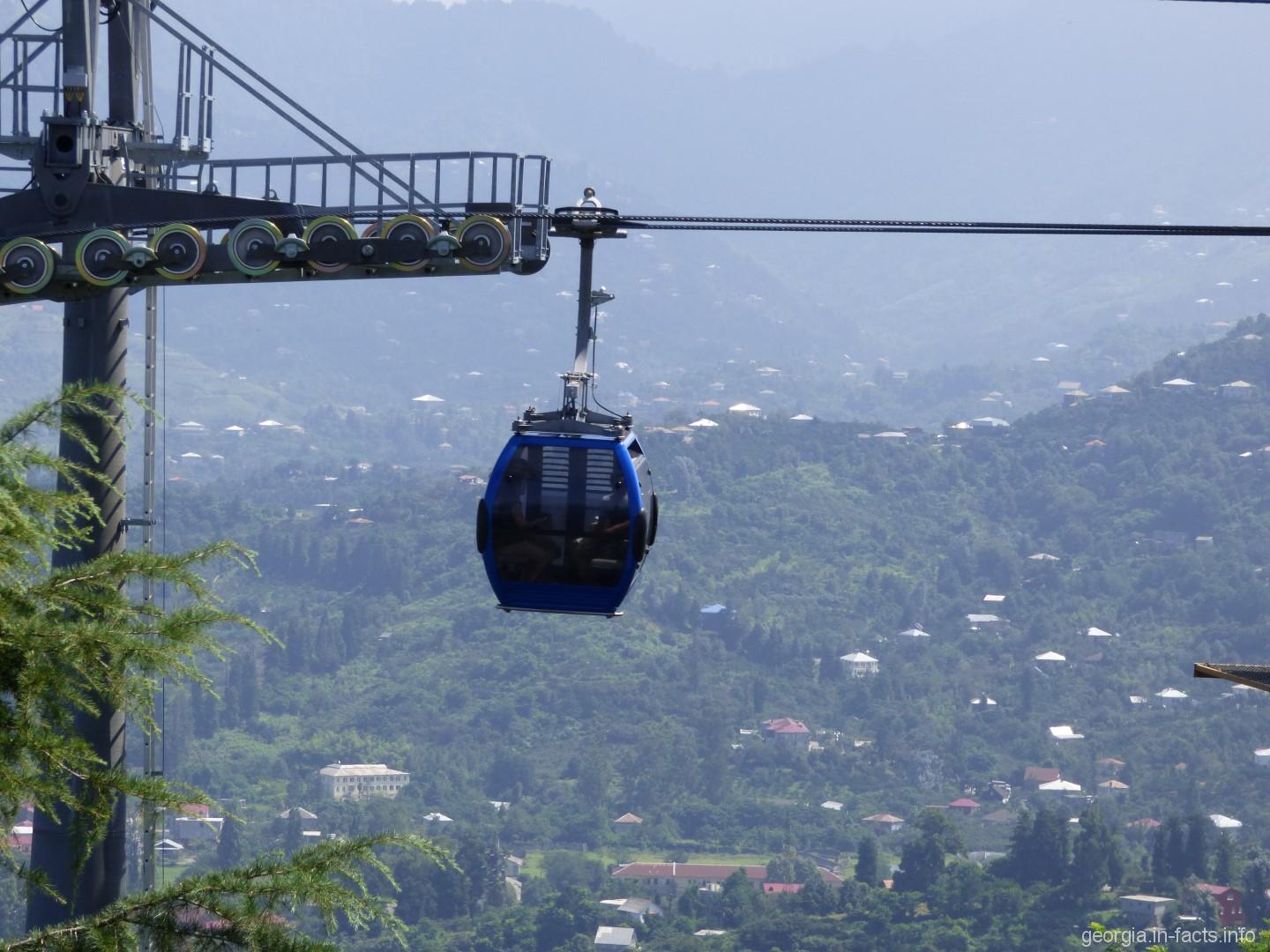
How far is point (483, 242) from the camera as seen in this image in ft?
35.1

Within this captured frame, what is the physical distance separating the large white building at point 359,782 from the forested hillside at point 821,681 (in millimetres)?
1557

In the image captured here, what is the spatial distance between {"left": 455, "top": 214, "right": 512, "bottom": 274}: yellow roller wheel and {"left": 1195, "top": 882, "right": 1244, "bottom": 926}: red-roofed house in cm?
8957

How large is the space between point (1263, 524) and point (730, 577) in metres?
41.4

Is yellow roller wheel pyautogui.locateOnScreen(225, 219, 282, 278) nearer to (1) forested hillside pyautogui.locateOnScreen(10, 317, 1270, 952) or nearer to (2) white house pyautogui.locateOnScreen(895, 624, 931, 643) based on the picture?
(1) forested hillside pyautogui.locateOnScreen(10, 317, 1270, 952)

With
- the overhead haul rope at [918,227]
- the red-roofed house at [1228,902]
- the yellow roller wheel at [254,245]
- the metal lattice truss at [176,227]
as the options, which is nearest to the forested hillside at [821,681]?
the red-roofed house at [1228,902]

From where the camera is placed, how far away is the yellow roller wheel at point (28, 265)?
9930 millimetres

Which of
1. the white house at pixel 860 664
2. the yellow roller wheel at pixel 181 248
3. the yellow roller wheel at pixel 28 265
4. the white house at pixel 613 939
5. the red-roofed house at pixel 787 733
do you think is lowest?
the white house at pixel 613 939

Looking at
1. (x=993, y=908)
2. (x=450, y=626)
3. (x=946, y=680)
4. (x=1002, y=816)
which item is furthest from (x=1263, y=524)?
(x=993, y=908)

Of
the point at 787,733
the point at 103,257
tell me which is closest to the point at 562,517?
the point at 103,257

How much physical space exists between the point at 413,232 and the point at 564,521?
164cm

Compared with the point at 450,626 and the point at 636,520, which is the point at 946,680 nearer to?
the point at 450,626

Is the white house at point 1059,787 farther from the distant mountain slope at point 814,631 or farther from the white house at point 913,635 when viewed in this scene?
the white house at point 913,635

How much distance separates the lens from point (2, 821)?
21.6ft

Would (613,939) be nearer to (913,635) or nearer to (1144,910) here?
(1144,910)
